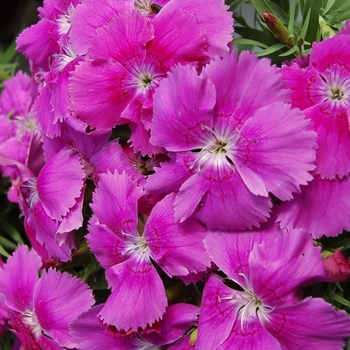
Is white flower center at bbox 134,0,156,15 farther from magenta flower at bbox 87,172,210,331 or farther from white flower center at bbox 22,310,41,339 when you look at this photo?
white flower center at bbox 22,310,41,339

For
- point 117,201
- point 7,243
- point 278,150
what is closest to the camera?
point 278,150

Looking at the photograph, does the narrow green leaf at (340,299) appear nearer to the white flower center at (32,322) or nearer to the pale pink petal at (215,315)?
the pale pink petal at (215,315)

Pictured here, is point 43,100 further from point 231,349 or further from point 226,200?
point 231,349

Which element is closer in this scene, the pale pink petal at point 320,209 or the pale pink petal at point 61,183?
the pale pink petal at point 320,209

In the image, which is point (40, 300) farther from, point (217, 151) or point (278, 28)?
point (278, 28)

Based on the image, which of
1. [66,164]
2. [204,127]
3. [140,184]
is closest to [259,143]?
[204,127]

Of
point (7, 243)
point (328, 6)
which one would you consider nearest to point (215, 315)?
point (328, 6)

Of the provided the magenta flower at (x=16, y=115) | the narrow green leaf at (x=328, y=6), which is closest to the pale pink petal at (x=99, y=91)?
the narrow green leaf at (x=328, y=6)
